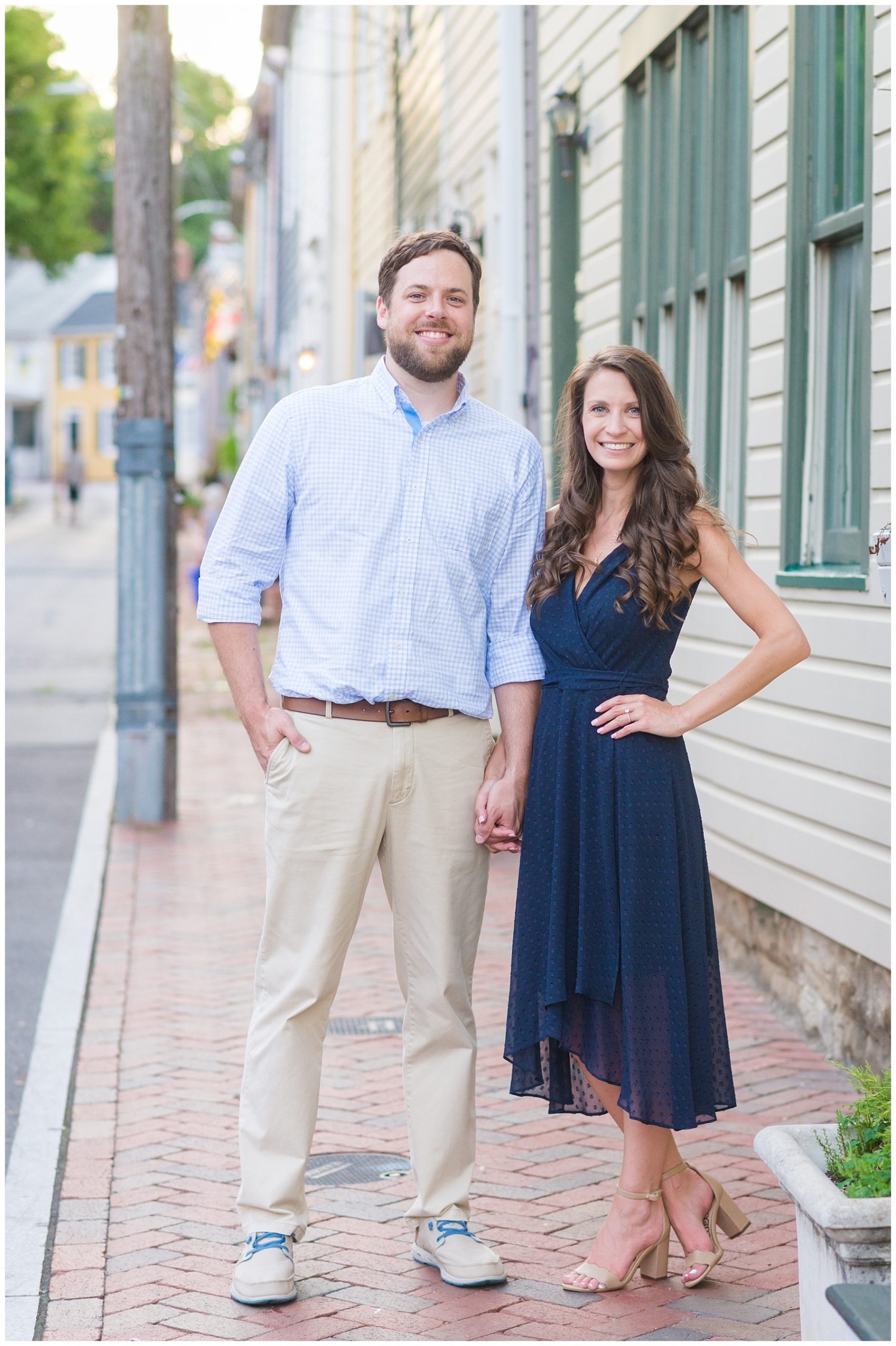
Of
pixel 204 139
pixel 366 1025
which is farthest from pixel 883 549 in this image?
pixel 204 139

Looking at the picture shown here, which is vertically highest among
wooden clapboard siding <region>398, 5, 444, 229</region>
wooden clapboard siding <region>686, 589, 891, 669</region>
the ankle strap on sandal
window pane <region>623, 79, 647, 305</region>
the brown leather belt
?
wooden clapboard siding <region>398, 5, 444, 229</region>

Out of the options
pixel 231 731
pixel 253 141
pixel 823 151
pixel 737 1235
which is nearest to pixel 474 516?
pixel 737 1235

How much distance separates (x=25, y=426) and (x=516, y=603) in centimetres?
7452

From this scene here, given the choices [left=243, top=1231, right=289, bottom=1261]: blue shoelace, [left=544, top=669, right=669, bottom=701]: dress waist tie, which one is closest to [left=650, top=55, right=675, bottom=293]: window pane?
[left=544, top=669, right=669, bottom=701]: dress waist tie

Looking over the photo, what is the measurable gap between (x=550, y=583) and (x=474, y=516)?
0.22 meters

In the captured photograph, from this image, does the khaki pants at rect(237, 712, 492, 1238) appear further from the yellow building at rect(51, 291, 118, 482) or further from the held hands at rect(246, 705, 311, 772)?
the yellow building at rect(51, 291, 118, 482)

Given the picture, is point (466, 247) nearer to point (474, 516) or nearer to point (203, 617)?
point (474, 516)

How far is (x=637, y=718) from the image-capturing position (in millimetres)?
3449

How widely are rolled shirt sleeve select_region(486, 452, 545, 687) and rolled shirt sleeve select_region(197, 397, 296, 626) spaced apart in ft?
1.61

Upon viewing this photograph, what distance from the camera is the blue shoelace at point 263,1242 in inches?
140

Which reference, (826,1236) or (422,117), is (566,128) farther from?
(826,1236)

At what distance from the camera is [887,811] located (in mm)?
4832

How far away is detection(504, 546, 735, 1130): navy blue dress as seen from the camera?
3.42 metres

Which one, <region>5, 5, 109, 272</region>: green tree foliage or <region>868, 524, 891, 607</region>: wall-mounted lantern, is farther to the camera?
<region>5, 5, 109, 272</region>: green tree foliage
